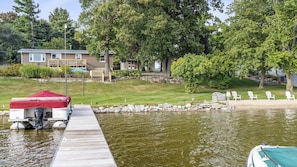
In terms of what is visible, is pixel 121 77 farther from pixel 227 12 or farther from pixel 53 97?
pixel 53 97

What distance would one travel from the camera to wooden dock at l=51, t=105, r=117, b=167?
8291mm

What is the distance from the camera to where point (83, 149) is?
32.1ft

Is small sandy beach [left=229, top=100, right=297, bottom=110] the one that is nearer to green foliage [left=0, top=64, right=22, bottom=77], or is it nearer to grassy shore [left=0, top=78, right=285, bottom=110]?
grassy shore [left=0, top=78, right=285, bottom=110]

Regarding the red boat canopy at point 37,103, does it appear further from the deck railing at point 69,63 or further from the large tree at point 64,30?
the large tree at point 64,30

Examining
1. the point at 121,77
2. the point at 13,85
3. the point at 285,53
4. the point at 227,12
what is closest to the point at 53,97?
the point at 13,85

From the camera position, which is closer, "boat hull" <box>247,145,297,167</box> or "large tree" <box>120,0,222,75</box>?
"boat hull" <box>247,145,297,167</box>

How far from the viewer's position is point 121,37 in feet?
108

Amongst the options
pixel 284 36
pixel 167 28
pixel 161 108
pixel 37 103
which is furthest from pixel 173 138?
pixel 167 28

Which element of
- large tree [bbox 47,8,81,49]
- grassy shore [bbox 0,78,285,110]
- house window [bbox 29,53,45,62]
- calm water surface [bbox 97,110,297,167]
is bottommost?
calm water surface [bbox 97,110,297,167]

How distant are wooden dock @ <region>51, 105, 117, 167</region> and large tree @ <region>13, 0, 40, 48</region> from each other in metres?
49.5

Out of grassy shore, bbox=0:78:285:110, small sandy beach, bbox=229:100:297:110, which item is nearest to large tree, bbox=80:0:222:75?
grassy shore, bbox=0:78:285:110

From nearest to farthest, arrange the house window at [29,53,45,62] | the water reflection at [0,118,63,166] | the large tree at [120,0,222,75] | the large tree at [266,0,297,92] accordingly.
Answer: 1. the water reflection at [0,118,63,166]
2. the large tree at [266,0,297,92]
3. the large tree at [120,0,222,75]
4. the house window at [29,53,45,62]

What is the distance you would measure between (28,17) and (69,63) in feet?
80.0

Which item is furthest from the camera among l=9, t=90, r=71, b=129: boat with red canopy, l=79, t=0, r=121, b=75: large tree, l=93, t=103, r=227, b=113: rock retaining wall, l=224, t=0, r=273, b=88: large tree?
l=79, t=0, r=121, b=75: large tree
